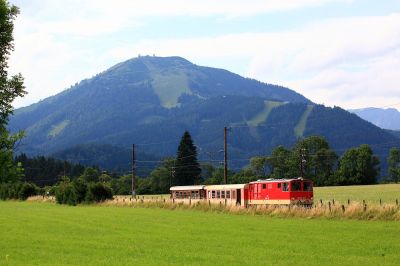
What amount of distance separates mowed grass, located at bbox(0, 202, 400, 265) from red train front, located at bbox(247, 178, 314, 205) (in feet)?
61.1

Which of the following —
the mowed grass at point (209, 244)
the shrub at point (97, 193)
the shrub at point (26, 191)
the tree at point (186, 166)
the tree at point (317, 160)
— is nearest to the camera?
the mowed grass at point (209, 244)

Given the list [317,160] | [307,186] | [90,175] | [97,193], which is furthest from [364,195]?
[90,175]

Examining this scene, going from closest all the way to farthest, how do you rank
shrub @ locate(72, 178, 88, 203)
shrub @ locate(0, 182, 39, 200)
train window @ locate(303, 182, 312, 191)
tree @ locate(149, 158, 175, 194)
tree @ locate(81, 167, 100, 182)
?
train window @ locate(303, 182, 312, 191) → shrub @ locate(72, 178, 88, 203) → shrub @ locate(0, 182, 39, 200) → tree @ locate(149, 158, 175, 194) → tree @ locate(81, 167, 100, 182)

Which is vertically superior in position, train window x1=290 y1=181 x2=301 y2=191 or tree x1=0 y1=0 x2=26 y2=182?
tree x1=0 y1=0 x2=26 y2=182

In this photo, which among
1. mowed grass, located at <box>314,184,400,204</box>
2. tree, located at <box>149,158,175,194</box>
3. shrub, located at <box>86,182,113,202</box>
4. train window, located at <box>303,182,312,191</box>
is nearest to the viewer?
train window, located at <box>303,182,312,191</box>

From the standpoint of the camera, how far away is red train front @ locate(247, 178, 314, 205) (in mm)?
51656

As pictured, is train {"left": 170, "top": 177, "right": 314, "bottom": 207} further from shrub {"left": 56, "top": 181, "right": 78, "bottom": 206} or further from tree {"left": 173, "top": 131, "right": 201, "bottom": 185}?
tree {"left": 173, "top": 131, "right": 201, "bottom": 185}

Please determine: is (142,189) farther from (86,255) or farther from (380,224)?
(86,255)

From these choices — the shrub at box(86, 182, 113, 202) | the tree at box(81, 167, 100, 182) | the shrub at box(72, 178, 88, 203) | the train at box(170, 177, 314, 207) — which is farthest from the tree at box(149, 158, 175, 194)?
the train at box(170, 177, 314, 207)

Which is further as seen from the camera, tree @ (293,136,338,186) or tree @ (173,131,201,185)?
tree @ (293,136,338,186)

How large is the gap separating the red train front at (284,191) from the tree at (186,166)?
206 feet

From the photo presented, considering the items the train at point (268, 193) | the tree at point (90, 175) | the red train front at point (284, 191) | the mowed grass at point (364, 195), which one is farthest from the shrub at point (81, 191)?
the tree at point (90, 175)

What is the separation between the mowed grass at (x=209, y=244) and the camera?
1830cm

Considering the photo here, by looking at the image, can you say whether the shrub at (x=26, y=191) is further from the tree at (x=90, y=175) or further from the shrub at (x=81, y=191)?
the tree at (x=90, y=175)
